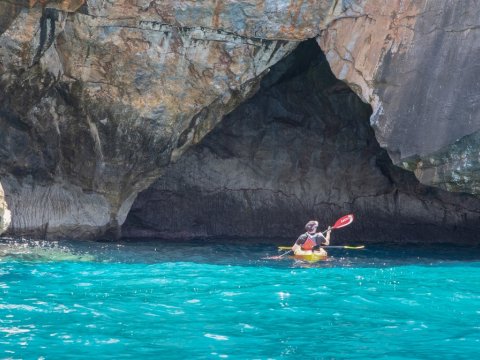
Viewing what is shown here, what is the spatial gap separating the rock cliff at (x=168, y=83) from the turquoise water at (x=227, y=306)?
1676mm

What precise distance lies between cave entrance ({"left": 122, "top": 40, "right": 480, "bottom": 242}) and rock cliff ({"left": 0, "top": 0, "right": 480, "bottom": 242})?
188 cm

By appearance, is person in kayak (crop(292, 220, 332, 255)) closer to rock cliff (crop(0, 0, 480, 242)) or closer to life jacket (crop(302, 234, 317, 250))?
life jacket (crop(302, 234, 317, 250))

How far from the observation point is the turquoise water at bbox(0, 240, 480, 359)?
6953mm

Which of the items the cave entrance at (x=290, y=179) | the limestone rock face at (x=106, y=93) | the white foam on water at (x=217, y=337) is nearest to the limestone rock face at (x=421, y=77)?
the limestone rock face at (x=106, y=93)

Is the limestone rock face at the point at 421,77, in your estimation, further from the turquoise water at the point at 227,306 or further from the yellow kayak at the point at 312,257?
the yellow kayak at the point at 312,257

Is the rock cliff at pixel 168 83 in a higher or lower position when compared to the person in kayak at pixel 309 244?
higher

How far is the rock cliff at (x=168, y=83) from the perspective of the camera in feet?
40.7

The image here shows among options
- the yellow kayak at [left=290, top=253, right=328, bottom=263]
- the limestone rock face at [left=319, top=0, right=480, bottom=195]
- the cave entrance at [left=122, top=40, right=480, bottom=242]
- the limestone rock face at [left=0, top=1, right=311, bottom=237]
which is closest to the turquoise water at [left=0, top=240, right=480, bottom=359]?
the yellow kayak at [left=290, top=253, right=328, bottom=263]

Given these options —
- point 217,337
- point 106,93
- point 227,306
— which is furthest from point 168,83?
point 217,337

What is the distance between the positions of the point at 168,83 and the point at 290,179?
4.27 meters

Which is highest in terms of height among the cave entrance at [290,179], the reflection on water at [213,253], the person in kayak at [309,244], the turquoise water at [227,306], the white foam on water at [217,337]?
the cave entrance at [290,179]

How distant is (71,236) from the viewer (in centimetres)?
1407

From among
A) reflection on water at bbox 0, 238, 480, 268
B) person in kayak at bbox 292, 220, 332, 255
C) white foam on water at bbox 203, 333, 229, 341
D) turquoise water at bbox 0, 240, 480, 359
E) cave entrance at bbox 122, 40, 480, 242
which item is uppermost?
cave entrance at bbox 122, 40, 480, 242

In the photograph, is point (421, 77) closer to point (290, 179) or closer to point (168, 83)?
point (168, 83)
